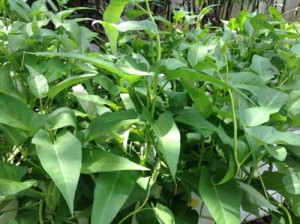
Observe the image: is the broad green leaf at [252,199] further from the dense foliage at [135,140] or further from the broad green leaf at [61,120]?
the broad green leaf at [61,120]

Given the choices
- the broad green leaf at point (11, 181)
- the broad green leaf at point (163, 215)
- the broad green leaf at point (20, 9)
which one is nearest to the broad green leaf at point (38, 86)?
the broad green leaf at point (11, 181)

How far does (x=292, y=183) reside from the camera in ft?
→ 2.04

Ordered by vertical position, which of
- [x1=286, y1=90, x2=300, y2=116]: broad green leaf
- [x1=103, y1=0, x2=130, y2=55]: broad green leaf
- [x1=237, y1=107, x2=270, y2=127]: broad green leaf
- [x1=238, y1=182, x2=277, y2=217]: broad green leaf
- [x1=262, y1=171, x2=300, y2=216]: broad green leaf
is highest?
[x1=103, y1=0, x2=130, y2=55]: broad green leaf

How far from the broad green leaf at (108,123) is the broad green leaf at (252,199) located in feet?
0.64

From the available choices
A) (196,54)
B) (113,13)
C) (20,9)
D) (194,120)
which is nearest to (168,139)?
(194,120)

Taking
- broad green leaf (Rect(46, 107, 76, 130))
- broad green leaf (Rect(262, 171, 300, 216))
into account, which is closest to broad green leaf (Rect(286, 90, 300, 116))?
broad green leaf (Rect(262, 171, 300, 216))

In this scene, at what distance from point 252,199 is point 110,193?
234 mm

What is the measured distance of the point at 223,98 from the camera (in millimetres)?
708

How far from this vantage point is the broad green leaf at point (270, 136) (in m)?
0.53

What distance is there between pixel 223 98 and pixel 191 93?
0.15 meters

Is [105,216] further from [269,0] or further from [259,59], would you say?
[269,0]

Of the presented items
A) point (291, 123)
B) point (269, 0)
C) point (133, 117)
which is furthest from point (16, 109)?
point (269, 0)

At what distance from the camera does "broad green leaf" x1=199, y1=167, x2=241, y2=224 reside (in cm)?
52

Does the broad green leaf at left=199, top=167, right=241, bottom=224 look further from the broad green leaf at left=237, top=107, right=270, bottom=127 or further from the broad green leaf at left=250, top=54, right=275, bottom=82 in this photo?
the broad green leaf at left=250, top=54, right=275, bottom=82
